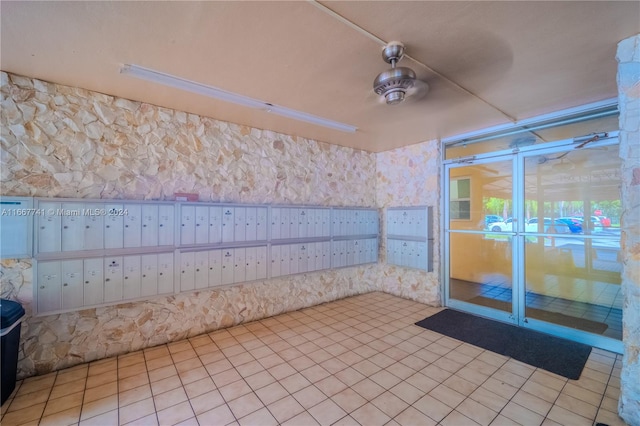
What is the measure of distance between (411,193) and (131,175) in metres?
3.90

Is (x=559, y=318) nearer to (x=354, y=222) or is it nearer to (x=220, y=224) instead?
(x=354, y=222)

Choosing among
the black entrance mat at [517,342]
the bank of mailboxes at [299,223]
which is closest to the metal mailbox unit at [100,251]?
the bank of mailboxes at [299,223]

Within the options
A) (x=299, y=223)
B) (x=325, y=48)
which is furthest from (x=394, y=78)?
(x=299, y=223)

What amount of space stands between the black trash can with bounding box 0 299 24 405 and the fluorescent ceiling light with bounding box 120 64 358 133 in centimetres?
203

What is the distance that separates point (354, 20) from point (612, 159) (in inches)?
130

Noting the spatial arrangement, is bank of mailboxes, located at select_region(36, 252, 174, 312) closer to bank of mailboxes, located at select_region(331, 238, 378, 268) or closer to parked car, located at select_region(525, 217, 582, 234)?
bank of mailboxes, located at select_region(331, 238, 378, 268)

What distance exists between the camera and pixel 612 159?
2.85 m

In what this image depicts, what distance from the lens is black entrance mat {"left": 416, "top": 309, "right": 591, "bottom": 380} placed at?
2.51 meters

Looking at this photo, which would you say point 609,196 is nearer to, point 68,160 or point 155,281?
point 155,281

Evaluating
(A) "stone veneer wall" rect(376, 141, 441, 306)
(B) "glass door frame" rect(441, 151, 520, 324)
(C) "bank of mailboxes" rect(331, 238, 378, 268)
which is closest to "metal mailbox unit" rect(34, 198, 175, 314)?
(C) "bank of mailboxes" rect(331, 238, 378, 268)

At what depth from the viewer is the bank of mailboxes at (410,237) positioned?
4066mm

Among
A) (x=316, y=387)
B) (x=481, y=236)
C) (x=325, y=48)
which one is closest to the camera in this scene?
(x=325, y=48)

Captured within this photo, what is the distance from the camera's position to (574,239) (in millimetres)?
3115

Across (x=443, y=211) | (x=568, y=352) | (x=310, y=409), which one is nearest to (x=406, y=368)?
(x=310, y=409)
